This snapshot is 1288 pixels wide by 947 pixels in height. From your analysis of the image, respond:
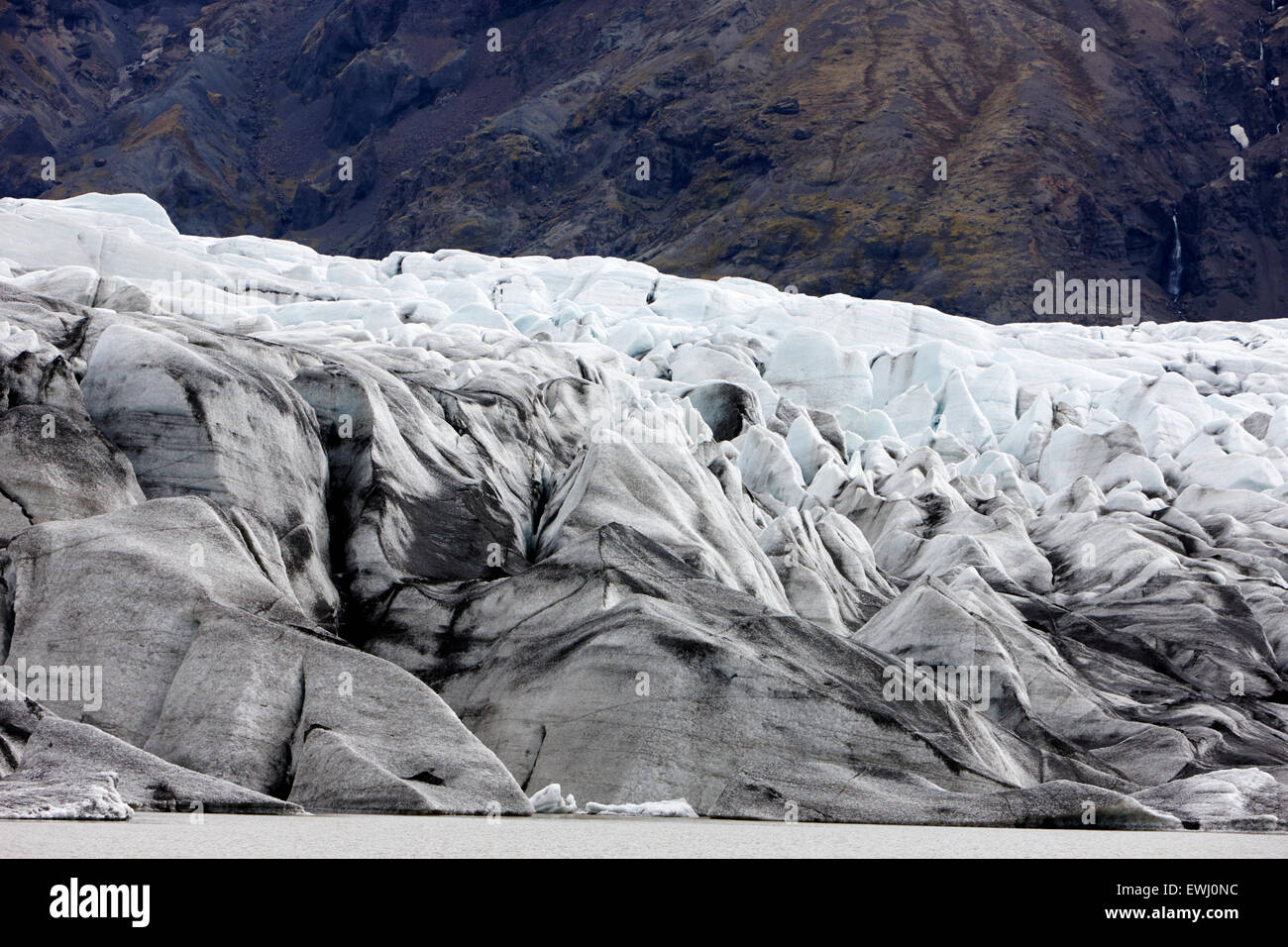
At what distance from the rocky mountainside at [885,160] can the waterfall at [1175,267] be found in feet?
0.80

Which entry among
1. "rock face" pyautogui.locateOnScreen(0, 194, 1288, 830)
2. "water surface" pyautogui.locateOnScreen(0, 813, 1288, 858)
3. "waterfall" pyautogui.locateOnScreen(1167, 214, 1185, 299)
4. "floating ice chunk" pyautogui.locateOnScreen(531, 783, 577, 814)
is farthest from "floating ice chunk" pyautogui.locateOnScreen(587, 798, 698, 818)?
"waterfall" pyautogui.locateOnScreen(1167, 214, 1185, 299)

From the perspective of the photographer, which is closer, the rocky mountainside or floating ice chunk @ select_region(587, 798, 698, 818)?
floating ice chunk @ select_region(587, 798, 698, 818)

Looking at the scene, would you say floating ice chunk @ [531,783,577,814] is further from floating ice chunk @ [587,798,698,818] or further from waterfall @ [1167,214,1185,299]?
waterfall @ [1167,214,1185,299]

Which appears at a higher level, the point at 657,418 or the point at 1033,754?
the point at 657,418

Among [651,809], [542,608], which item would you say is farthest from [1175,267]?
[651,809]

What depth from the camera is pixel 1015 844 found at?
9.00 metres

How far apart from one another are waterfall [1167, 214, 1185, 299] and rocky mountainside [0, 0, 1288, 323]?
0.80ft

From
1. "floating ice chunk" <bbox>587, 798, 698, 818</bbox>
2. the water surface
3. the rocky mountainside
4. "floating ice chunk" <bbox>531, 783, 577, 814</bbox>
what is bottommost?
"floating ice chunk" <bbox>587, 798, 698, 818</bbox>

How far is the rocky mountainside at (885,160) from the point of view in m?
135

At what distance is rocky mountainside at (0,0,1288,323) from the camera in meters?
135

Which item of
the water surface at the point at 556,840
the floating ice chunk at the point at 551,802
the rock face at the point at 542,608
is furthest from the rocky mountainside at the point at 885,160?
the water surface at the point at 556,840

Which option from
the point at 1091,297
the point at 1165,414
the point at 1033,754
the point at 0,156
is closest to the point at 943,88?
the point at 1091,297
